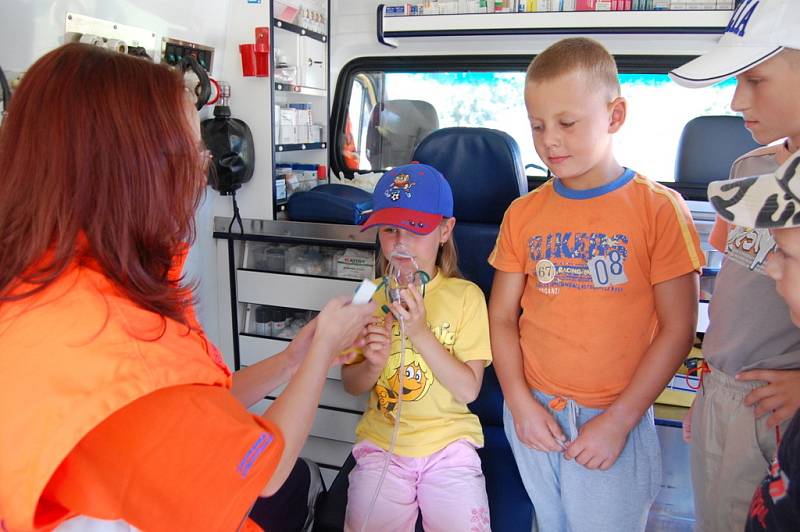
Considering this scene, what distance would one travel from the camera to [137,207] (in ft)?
2.93

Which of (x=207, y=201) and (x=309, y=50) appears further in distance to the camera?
(x=309, y=50)

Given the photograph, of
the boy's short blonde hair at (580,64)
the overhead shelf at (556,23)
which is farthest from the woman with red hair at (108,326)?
the overhead shelf at (556,23)

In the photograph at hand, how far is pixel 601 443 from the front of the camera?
1401 millimetres

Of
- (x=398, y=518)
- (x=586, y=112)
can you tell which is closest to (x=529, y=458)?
(x=398, y=518)

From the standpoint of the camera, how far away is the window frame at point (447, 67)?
273cm

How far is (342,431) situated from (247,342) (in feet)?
2.10

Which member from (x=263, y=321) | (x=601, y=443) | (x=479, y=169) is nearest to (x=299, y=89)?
(x=263, y=321)

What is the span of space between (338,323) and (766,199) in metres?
0.80

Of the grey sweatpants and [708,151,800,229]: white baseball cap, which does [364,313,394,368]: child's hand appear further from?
[708,151,800,229]: white baseball cap

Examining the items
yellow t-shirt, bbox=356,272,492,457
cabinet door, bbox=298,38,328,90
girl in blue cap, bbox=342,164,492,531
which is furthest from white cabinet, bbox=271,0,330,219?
yellow t-shirt, bbox=356,272,492,457

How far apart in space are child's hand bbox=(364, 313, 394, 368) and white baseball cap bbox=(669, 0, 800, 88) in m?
0.93

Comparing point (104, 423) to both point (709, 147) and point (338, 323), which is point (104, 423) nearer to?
point (338, 323)

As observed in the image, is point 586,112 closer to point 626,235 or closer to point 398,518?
point 626,235

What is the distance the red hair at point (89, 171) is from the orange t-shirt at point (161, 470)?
18 centimetres
